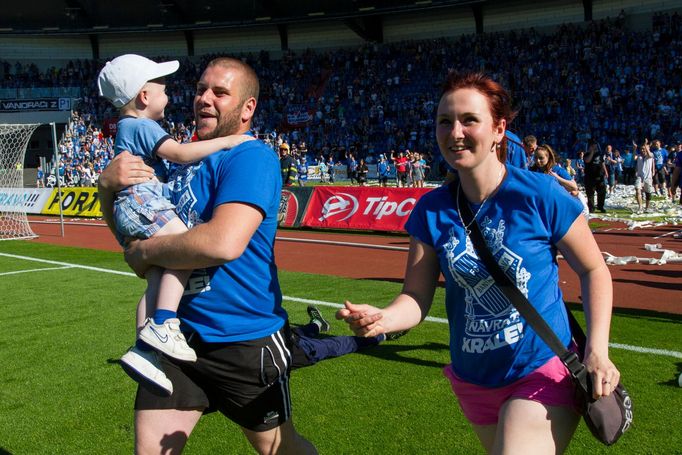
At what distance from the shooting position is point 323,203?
17.8 metres

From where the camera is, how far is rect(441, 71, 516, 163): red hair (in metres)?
2.69

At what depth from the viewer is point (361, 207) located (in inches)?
663

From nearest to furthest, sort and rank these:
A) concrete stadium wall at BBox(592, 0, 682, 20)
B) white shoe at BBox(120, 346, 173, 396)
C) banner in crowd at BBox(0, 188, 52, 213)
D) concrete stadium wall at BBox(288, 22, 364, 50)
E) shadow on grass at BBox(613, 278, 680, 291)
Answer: white shoe at BBox(120, 346, 173, 396) → shadow on grass at BBox(613, 278, 680, 291) → banner in crowd at BBox(0, 188, 52, 213) → concrete stadium wall at BBox(592, 0, 682, 20) → concrete stadium wall at BBox(288, 22, 364, 50)

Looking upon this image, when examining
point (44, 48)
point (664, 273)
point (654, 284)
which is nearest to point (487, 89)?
point (654, 284)

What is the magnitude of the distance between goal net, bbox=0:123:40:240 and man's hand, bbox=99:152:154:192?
16427 mm

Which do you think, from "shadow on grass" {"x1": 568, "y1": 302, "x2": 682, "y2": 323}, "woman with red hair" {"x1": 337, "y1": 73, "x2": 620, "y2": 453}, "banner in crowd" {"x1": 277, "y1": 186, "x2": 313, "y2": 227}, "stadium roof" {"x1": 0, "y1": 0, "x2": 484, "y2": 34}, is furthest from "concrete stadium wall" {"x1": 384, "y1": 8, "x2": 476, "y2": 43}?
"woman with red hair" {"x1": 337, "y1": 73, "x2": 620, "y2": 453}

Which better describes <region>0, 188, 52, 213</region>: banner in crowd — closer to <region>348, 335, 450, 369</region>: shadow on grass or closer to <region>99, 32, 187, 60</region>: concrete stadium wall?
<region>348, 335, 450, 369</region>: shadow on grass

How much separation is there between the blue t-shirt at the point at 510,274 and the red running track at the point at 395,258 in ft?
20.4

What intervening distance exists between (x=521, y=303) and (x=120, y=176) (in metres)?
1.76

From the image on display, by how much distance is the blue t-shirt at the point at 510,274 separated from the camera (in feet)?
8.55

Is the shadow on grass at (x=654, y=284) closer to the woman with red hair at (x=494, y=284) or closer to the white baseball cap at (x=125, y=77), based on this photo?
the woman with red hair at (x=494, y=284)

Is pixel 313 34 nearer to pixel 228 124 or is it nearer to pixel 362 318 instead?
pixel 228 124

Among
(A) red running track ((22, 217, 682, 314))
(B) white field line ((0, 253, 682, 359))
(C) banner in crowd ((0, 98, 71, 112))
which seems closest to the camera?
(B) white field line ((0, 253, 682, 359))

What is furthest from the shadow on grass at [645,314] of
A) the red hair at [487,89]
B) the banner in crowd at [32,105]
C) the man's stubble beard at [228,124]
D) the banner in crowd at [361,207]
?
the banner in crowd at [32,105]
